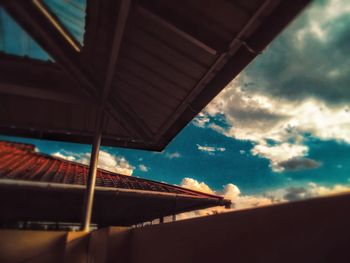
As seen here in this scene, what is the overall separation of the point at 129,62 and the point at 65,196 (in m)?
3.81

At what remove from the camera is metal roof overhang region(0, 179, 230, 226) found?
565 centimetres

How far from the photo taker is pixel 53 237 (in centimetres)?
271

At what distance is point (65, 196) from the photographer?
6.06 m

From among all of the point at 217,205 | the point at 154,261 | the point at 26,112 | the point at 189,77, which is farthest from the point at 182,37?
the point at 217,205

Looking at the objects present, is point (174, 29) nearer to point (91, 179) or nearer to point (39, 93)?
point (91, 179)

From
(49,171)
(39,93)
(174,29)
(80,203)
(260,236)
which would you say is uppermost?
(39,93)

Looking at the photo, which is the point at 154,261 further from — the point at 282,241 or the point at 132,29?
the point at 132,29

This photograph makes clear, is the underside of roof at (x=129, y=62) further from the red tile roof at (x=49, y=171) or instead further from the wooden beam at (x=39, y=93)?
the red tile roof at (x=49, y=171)

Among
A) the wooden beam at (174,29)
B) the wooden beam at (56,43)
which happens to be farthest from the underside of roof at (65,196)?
the wooden beam at (174,29)

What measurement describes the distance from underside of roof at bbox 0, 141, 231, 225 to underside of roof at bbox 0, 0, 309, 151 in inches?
43.1

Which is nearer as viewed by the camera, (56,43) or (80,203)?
(56,43)

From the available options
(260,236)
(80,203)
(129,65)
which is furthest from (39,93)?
(260,236)

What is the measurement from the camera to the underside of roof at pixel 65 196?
18.7ft

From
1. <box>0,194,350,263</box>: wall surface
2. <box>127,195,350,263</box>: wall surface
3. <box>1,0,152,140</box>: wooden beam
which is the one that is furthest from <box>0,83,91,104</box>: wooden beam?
<box>127,195,350,263</box>: wall surface
